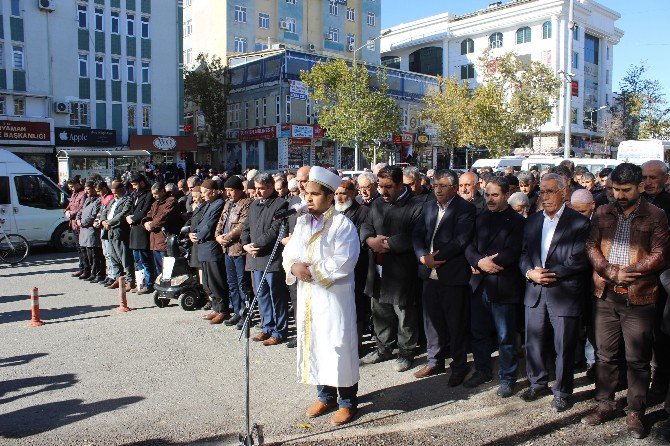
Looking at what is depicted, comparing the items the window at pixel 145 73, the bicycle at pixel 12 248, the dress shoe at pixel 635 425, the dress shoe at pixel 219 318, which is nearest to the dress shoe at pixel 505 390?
the dress shoe at pixel 635 425

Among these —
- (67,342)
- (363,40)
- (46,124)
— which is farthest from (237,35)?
(67,342)

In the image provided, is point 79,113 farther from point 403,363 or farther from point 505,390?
point 505,390

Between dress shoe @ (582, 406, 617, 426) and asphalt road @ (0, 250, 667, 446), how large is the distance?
7cm

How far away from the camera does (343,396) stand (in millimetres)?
5008

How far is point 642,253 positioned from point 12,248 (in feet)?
42.7

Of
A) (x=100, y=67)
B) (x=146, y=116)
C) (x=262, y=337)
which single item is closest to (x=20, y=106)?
(x=100, y=67)

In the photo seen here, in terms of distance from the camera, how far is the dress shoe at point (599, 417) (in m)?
4.83

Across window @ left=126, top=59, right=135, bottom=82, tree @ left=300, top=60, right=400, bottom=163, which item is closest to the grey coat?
tree @ left=300, top=60, right=400, bottom=163

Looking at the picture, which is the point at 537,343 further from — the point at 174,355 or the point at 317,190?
the point at 174,355

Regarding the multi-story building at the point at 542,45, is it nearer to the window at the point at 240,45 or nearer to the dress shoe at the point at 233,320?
the window at the point at 240,45

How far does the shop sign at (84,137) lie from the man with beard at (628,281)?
33.4m

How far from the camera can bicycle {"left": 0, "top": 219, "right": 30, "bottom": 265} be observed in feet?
44.0

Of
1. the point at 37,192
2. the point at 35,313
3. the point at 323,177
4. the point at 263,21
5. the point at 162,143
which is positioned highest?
the point at 263,21

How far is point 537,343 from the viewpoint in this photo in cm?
527
